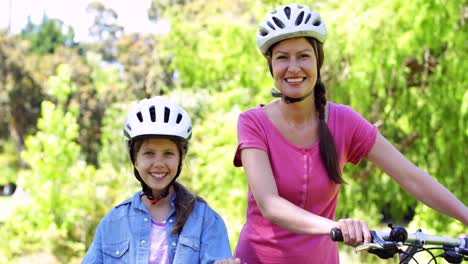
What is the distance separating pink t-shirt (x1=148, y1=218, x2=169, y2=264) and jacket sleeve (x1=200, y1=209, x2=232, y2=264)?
0.50ft

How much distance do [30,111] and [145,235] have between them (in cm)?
3032

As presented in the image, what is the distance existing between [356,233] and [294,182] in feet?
2.05

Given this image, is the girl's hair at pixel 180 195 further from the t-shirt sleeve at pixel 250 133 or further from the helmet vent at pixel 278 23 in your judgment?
the helmet vent at pixel 278 23

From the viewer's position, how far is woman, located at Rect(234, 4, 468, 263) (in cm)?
289

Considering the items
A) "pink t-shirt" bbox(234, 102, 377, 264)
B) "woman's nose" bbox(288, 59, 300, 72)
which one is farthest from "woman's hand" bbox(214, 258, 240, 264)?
"woman's nose" bbox(288, 59, 300, 72)

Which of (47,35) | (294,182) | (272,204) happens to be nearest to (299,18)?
(294,182)

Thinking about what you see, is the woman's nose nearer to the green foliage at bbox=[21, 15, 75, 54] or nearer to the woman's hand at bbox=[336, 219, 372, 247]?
the woman's hand at bbox=[336, 219, 372, 247]

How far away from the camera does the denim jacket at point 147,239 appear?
3096 millimetres

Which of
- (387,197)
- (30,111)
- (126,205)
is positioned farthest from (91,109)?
(126,205)

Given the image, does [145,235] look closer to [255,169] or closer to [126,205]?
[126,205]

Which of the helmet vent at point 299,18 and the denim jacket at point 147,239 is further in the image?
the denim jacket at point 147,239

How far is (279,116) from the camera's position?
3002 mm

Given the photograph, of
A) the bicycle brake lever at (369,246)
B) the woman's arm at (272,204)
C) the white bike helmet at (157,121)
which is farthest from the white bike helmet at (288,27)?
the bicycle brake lever at (369,246)

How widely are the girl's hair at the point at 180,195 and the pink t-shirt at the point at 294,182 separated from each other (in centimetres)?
31
